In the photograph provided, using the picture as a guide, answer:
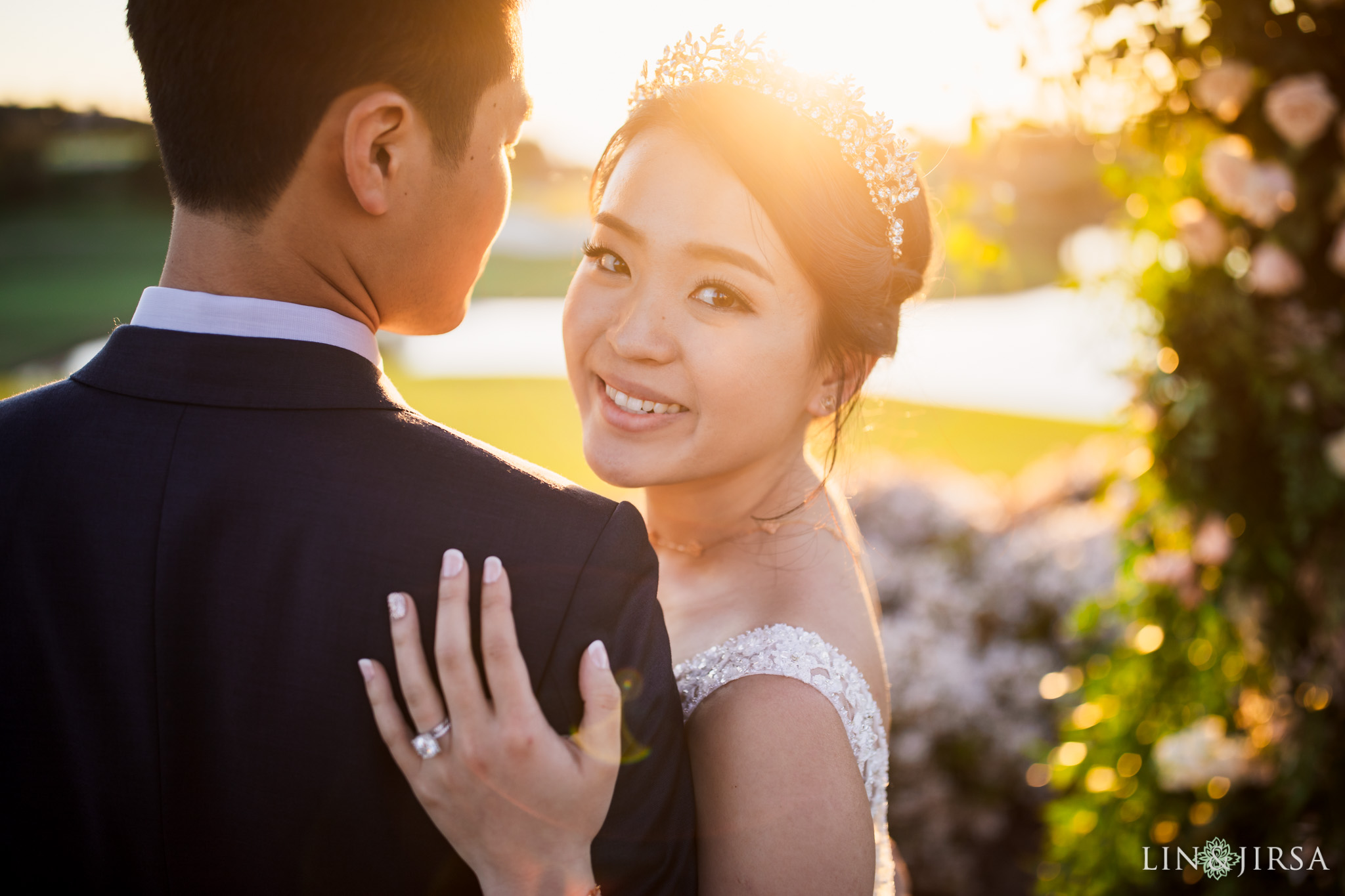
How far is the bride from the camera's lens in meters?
1.82

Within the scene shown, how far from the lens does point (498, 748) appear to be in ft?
4.44

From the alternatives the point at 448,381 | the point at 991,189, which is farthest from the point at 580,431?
the point at 448,381

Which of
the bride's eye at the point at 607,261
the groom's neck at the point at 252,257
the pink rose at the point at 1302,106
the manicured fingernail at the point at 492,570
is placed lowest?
the manicured fingernail at the point at 492,570

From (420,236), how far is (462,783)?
883 mm

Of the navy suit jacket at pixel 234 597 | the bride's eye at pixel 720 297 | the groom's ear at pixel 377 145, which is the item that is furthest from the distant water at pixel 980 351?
the navy suit jacket at pixel 234 597

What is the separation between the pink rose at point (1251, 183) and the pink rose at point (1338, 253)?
0.16 m

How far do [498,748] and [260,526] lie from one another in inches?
18.7

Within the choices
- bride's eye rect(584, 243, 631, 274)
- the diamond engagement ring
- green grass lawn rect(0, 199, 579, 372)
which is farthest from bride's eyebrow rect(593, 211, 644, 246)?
green grass lawn rect(0, 199, 579, 372)

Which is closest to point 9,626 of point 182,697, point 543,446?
point 182,697

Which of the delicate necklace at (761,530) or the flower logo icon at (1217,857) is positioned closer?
the delicate necklace at (761,530)

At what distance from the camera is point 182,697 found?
1303 mm

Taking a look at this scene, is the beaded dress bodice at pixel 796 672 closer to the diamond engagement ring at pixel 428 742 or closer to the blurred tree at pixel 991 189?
the diamond engagement ring at pixel 428 742

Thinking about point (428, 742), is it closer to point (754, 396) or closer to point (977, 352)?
point (754, 396)

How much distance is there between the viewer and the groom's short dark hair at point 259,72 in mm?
1354
